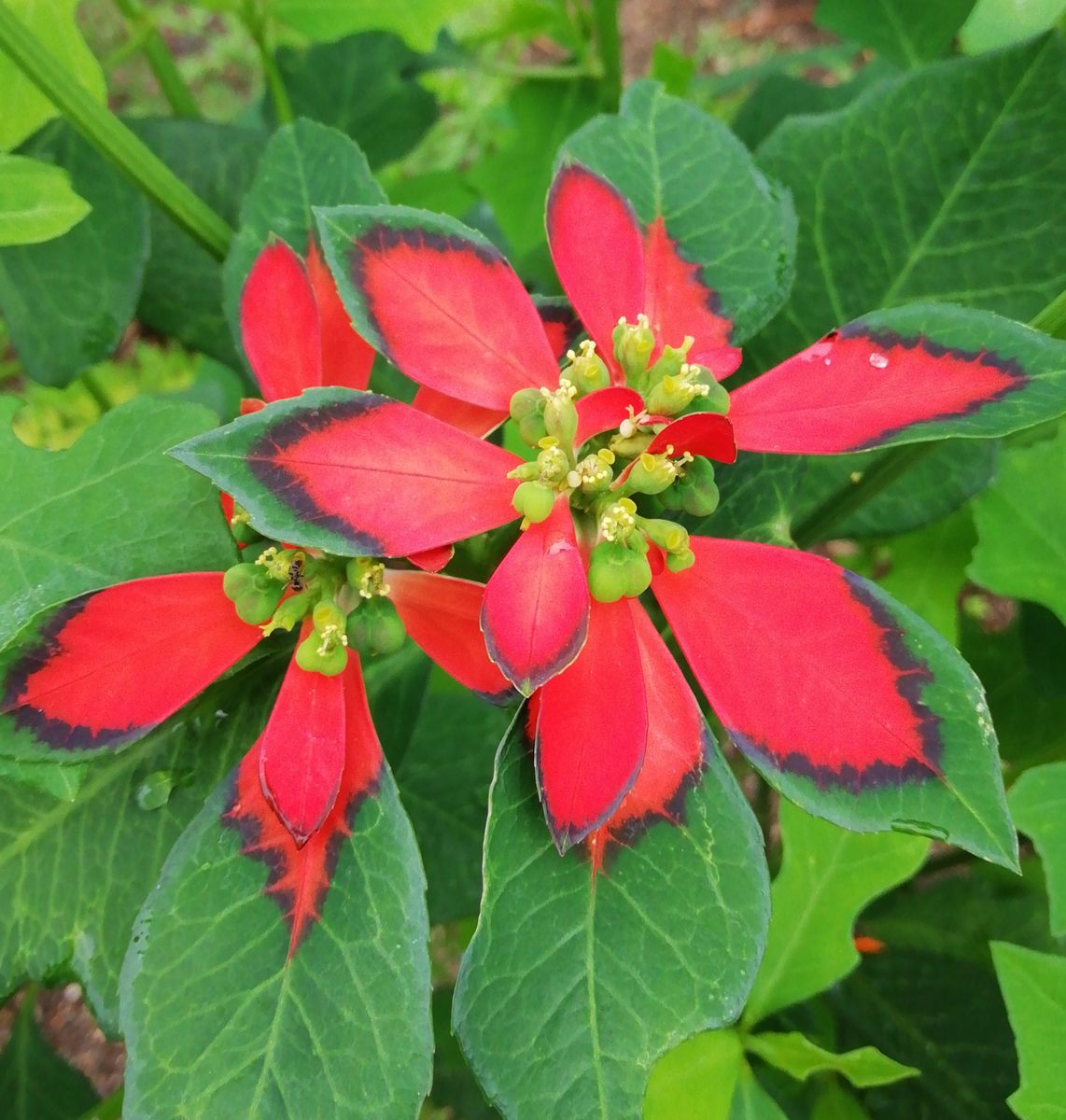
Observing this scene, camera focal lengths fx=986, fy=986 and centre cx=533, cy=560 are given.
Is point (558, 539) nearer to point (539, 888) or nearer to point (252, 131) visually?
point (539, 888)

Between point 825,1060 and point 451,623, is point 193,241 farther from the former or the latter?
point 825,1060

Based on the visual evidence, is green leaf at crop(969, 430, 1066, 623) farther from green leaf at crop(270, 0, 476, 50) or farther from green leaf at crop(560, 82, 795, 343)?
green leaf at crop(270, 0, 476, 50)

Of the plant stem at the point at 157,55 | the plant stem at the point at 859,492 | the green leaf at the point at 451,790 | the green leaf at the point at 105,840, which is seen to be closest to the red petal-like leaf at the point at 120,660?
the green leaf at the point at 105,840

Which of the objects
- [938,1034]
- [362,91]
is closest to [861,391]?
[938,1034]

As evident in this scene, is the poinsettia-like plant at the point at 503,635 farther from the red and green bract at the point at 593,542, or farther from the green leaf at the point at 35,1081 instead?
the green leaf at the point at 35,1081

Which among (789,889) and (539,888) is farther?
(789,889)

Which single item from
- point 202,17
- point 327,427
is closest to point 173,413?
point 327,427

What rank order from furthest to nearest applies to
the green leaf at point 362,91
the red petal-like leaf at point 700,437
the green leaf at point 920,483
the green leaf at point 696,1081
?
the green leaf at point 362,91, the green leaf at point 920,483, the green leaf at point 696,1081, the red petal-like leaf at point 700,437
